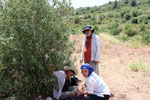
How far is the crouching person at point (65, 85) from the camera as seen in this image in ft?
13.6

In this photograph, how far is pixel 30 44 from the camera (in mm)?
3625

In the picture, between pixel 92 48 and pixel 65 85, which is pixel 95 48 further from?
pixel 65 85

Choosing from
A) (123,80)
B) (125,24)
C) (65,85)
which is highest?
(125,24)

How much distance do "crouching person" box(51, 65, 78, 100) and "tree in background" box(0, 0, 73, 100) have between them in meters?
0.13

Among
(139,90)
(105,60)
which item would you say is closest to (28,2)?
(139,90)

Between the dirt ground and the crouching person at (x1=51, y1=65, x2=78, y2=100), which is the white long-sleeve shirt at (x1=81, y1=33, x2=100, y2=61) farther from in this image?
the crouching person at (x1=51, y1=65, x2=78, y2=100)

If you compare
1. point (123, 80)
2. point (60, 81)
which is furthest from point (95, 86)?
point (123, 80)

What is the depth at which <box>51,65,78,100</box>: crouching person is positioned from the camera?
163 inches

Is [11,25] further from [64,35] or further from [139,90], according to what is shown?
[139,90]

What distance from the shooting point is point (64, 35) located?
13.6 ft

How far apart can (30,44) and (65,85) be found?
53.8 inches

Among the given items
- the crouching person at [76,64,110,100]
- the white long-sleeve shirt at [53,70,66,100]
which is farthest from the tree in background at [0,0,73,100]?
the crouching person at [76,64,110,100]

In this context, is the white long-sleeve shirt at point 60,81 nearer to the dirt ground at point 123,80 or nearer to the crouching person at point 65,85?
the crouching person at point 65,85

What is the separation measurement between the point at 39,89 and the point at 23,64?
0.81 m
